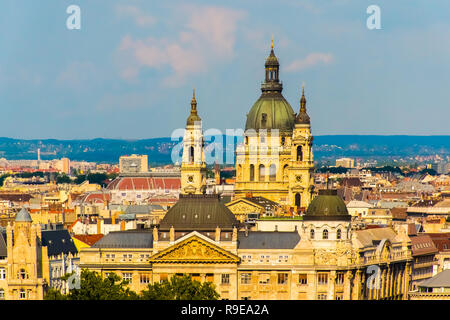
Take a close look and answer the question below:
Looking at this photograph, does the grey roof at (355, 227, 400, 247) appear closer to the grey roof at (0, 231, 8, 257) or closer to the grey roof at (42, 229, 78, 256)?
the grey roof at (42, 229, 78, 256)

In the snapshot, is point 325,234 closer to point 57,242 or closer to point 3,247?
point 57,242

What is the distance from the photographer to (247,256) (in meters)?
163

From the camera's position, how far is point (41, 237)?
16688 cm

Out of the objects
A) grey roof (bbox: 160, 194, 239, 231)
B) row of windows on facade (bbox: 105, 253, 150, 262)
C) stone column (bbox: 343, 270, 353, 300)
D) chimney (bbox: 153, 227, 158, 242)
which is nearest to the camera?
stone column (bbox: 343, 270, 353, 300)

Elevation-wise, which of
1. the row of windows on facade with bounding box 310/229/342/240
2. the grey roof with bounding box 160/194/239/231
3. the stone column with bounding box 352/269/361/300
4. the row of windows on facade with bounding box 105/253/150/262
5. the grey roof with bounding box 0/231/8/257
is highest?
the grey roof with bounding box 160/194/239/231

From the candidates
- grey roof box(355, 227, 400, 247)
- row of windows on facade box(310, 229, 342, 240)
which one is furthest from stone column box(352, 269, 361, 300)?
grey roof box(355, 227, 400, 247)

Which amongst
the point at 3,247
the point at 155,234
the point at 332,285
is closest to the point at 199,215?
the point at 155,234

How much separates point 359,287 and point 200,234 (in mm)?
15605

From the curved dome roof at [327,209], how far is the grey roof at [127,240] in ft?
49.7

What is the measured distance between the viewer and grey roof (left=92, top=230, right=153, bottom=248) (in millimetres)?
165125

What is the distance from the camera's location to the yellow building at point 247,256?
6339 inches

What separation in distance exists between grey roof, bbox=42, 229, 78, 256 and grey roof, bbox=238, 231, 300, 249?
1784 cm

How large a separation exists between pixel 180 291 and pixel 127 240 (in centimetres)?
2677
